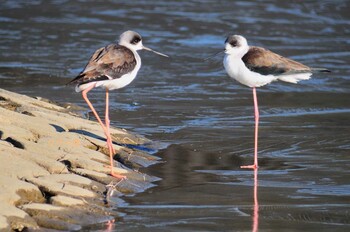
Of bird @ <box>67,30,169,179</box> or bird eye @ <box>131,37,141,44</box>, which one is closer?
bird @ <box>67,30,169,179</box>

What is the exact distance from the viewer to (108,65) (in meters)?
9.74

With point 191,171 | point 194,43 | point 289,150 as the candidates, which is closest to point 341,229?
point 191,171

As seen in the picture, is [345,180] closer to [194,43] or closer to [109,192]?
[109,192]

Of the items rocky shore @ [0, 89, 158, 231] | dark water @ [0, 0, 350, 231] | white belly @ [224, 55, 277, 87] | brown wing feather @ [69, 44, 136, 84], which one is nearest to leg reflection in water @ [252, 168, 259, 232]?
dark water @ [0, 0, 350, 231]

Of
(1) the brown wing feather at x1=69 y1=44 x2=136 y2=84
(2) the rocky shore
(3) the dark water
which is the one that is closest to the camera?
(2) the rocky shore

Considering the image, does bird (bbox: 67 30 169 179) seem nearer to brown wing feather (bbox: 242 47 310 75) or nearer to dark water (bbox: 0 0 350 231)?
dark water (bbox: 0 0 350 231)

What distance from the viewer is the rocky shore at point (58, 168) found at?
23.6 feet

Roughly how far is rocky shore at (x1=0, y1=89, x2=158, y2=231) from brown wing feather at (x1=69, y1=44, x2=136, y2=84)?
2.19ft

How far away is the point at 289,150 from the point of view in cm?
1028

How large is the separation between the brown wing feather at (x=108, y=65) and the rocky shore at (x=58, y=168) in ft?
2.19

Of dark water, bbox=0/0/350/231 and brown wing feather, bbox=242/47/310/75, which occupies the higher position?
brown wing feather, bbox=242/47/310/75

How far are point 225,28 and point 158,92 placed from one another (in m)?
6.48

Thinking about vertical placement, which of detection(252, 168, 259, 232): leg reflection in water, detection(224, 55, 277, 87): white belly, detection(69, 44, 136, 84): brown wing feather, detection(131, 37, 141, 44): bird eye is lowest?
detection(252, 168, 259, 232): leg reflection in water

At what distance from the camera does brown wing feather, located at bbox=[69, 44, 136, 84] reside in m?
9.48
